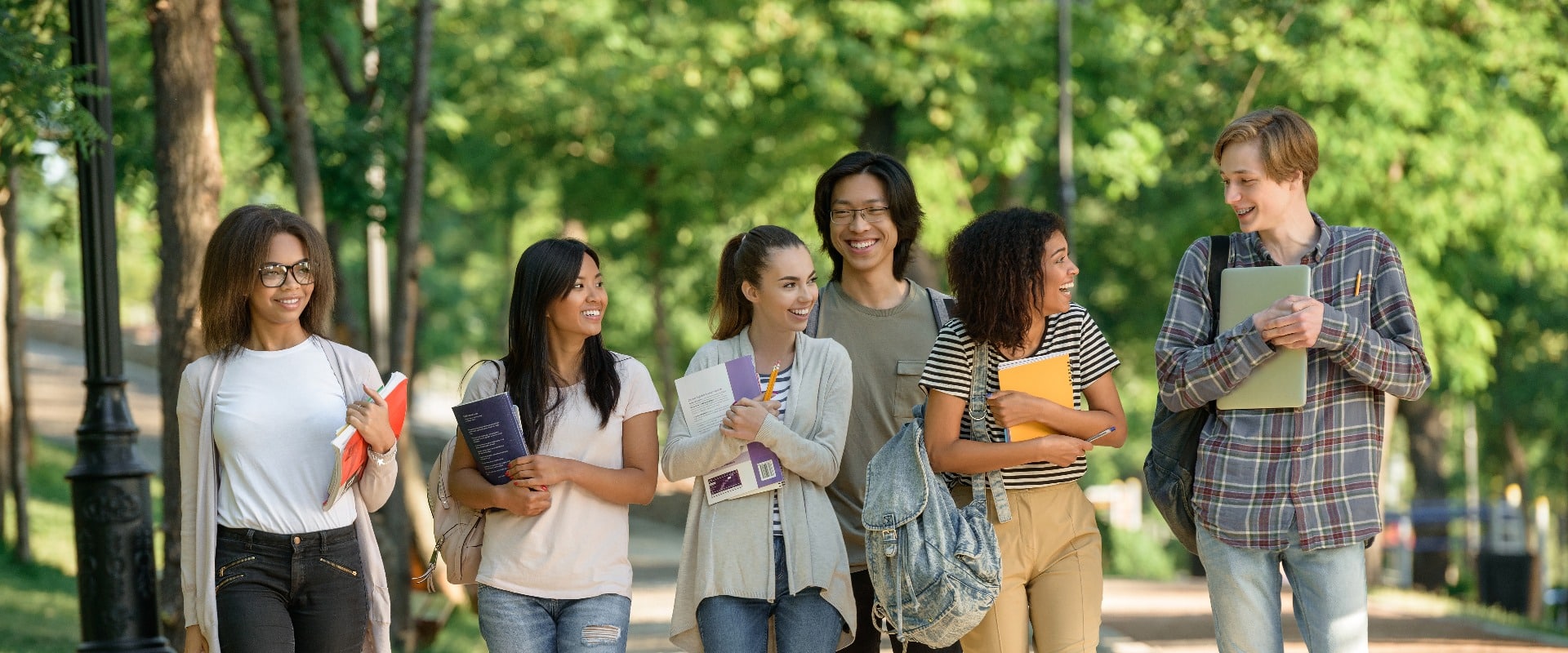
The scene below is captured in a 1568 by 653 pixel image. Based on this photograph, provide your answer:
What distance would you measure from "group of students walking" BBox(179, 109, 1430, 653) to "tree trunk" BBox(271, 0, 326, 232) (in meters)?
4.74

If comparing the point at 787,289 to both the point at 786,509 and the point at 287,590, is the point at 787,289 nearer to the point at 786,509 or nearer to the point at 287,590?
the point at 786,509

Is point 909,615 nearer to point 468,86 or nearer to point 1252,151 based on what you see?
point 1252,151

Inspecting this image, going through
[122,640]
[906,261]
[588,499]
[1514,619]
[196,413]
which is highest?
[906,261]

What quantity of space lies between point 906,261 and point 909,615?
133 cm

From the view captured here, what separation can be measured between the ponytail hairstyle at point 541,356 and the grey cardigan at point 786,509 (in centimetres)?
24

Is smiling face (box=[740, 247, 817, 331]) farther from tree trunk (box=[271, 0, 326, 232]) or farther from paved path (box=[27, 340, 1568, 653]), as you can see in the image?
tree trunk (box=[271, 0, 326, 232])

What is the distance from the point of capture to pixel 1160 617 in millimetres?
14648

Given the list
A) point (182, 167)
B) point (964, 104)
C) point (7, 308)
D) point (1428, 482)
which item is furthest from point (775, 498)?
point (1428, 482)

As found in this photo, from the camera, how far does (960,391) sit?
455 centimetres

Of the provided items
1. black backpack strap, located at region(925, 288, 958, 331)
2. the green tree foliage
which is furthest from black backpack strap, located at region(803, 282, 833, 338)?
the green tree foliage

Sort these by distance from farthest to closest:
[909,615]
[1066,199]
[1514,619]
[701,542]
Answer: [1066,199], [1514,619], [701,542], [909,615]

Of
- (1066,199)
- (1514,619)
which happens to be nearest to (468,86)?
(1066,199)

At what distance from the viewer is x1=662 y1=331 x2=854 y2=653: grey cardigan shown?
4.48 meters

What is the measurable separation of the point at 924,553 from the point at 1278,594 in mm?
1048
